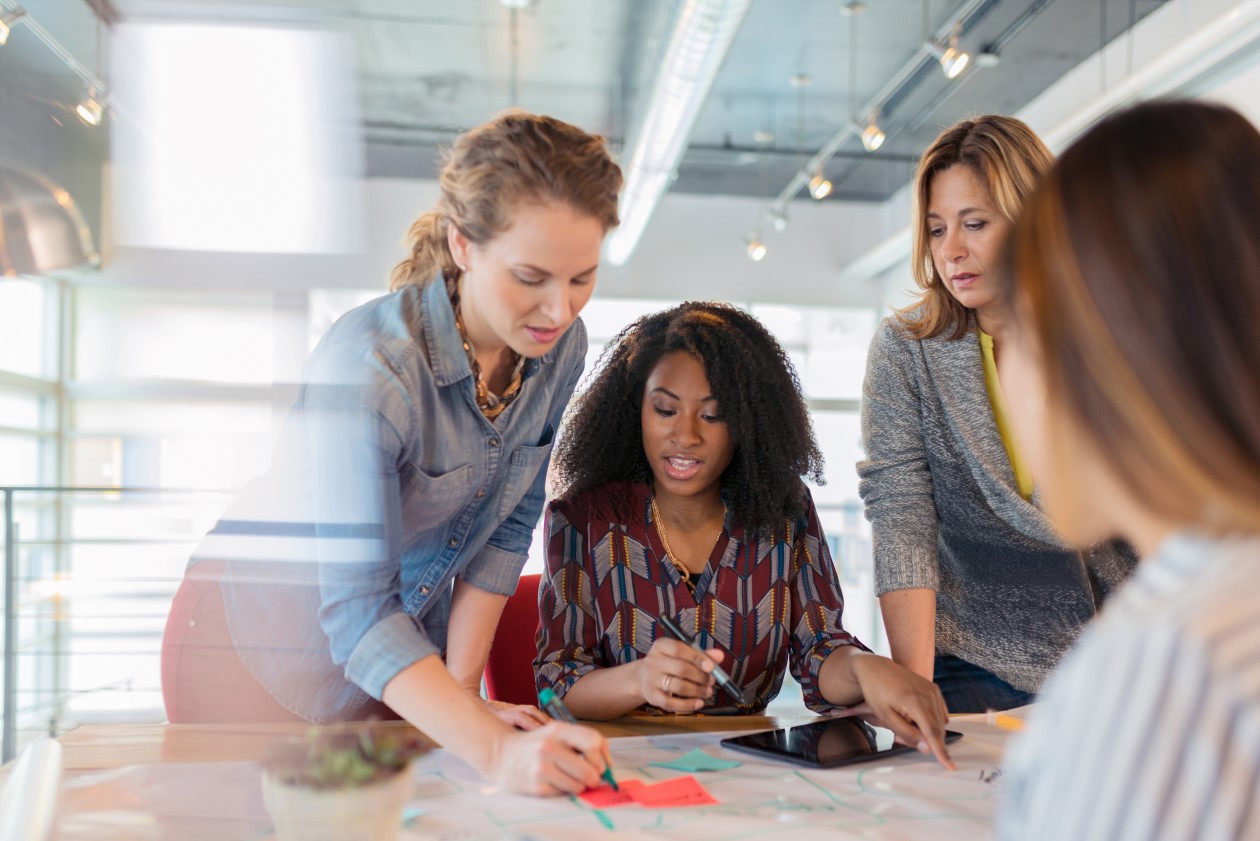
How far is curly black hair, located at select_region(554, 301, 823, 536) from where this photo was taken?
1.55 metres

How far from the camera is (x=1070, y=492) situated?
547 millimetres

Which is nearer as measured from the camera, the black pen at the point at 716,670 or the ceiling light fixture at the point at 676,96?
the black pen at the point at 716,670

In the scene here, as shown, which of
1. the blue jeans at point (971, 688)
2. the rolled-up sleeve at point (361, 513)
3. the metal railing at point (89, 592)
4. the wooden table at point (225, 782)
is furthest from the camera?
the metal railing at point (89, 592)

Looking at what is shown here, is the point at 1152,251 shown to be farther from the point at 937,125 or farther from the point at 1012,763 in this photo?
the point at 937,125

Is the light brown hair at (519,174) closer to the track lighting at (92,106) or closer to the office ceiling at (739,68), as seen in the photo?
the office ceiling at (739,68)

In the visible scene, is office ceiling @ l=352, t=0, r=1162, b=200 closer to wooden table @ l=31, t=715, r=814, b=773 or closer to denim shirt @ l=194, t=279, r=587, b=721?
denim shirt @ l=194, t=279, r=587, b=721

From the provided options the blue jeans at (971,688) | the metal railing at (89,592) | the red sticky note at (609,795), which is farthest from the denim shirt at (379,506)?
the metal railing at (89,592)

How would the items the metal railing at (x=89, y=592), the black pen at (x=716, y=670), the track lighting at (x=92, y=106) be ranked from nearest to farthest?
1. the black pen at (x=716, y=670)
2. the track lighting at (x=92, y=106)
3. the metal railing at (x=89, y=592)

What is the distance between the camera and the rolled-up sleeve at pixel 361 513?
0.98 meters

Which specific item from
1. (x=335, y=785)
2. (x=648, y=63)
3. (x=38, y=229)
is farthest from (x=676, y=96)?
(x=335, y=785)

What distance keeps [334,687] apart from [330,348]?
490 millimetres

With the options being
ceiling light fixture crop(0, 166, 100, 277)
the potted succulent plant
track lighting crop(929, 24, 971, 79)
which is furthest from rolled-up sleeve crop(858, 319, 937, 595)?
ceiling light fixture crop(0, 166, 100, 277)

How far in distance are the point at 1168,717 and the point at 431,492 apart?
89cm

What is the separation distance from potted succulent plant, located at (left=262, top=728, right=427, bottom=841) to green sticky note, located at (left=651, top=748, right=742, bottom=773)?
1.16ft
